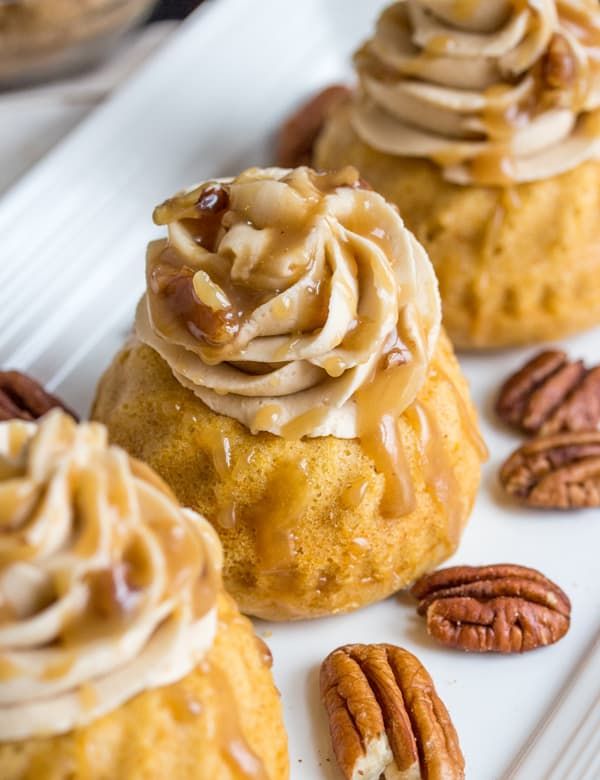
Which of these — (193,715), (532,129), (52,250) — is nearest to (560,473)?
(532,129)

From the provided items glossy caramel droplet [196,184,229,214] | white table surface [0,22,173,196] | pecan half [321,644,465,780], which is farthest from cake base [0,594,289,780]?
white table surface [0,22,173,196]

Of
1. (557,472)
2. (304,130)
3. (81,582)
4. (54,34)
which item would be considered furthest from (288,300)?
(54,34)

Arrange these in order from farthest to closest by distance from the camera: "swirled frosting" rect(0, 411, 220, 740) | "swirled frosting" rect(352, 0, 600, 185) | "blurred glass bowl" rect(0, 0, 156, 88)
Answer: "blurred glass bowl" rect(0, 0, 156, 88) → "swirled frosting" rect(352, 0, 600, 185) → "swirled frosting" rect(0, 411, 220, 740)

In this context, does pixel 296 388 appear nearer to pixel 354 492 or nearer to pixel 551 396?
pixel 354 492

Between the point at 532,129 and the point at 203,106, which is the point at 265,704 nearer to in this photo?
the point at 532,129

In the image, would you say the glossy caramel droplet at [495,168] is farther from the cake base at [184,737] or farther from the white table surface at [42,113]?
the white table surface at [42,113]

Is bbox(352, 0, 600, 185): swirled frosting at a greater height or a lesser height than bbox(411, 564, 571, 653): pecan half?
greater

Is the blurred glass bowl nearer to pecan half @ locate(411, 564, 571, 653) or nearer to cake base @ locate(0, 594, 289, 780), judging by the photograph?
pecan half @ locate(411, 564, 571, 653)
